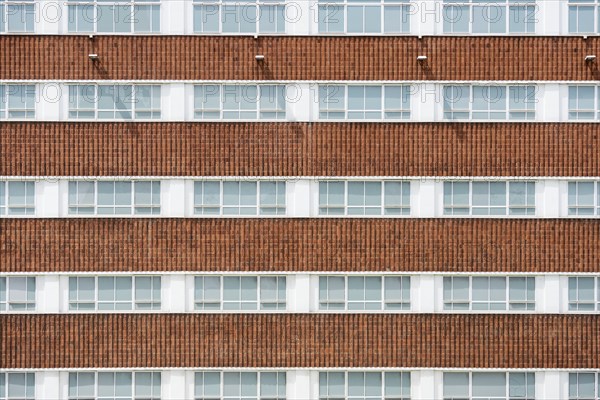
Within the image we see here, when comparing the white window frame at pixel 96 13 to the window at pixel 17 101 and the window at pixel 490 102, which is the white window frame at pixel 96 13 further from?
the window at pixel 490 102

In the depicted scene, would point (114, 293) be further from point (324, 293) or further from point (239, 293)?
point (324, 293)

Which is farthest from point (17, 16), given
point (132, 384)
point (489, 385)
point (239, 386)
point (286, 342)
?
point (489, 385)

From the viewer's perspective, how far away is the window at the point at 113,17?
16.7 m

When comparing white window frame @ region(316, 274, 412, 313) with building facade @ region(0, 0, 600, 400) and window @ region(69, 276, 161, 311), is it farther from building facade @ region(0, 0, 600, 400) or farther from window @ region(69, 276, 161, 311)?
window @ region(69, 276, 161, 311)

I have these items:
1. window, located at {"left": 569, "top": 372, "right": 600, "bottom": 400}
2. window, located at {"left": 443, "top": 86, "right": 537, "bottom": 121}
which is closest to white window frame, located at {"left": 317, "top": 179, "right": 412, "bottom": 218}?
window, located at {"left": 443, "top": 86, "right": 537, "bottom": 121}

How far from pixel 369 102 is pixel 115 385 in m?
10.7

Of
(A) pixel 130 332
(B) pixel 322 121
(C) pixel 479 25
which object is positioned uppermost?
(C) pixel 479 25

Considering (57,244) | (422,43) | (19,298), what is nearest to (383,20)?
(422,43)

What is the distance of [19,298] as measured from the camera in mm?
16438

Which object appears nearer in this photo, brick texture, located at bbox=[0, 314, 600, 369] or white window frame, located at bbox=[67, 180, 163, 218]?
brick texture, located at bbox=[0, 314, 600, 369]

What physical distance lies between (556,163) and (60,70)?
46.1 ft

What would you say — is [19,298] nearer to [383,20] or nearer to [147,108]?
[147,108]

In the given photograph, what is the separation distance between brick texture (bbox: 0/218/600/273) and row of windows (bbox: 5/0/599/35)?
5.44m

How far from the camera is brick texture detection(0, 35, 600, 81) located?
1647cm
